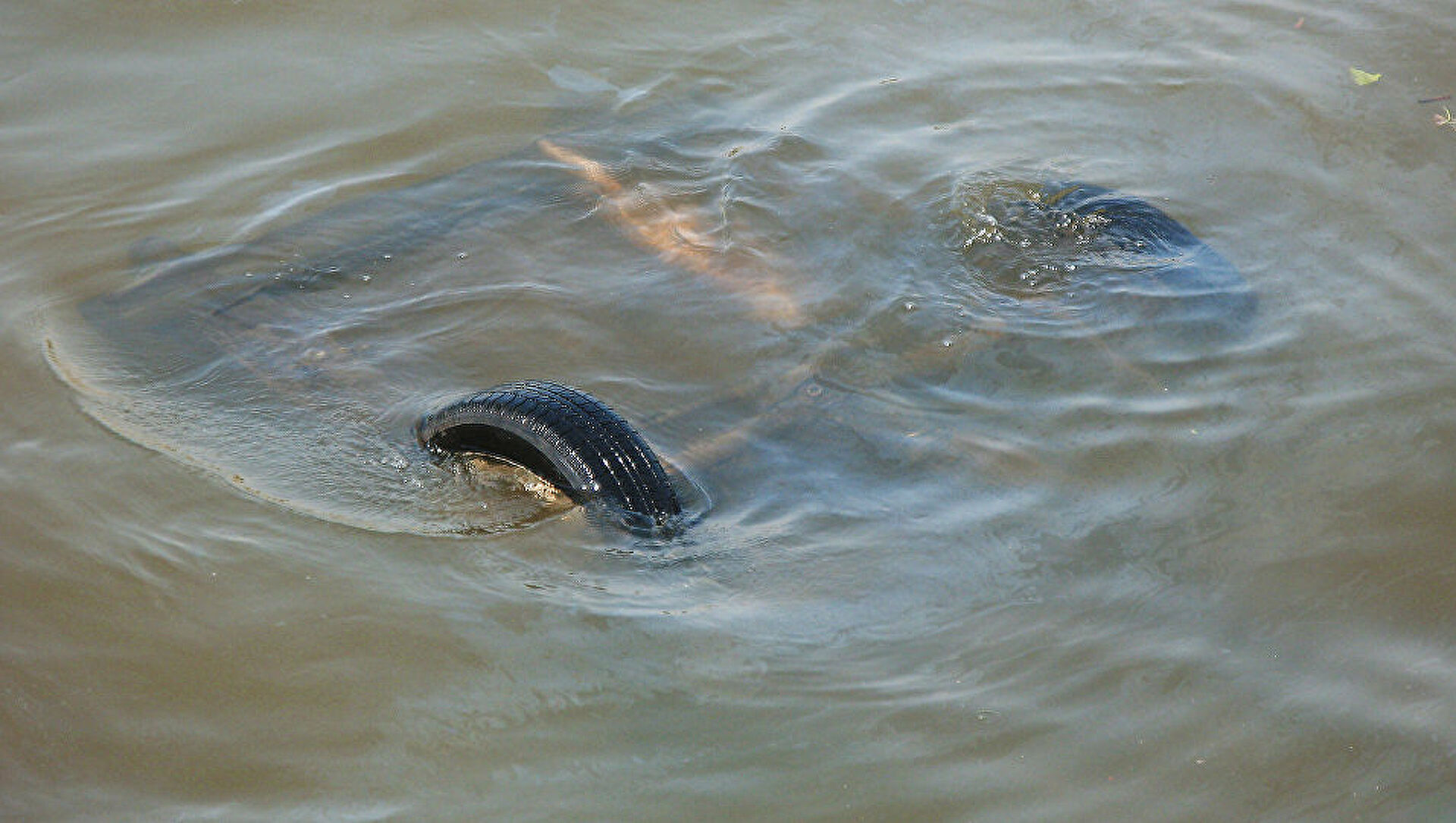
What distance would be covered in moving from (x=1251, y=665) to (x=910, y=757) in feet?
3.25

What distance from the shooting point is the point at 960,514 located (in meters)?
3.86

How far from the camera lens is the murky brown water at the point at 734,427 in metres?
3.03

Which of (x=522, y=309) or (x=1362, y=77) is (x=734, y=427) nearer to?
(x=522, y=309)

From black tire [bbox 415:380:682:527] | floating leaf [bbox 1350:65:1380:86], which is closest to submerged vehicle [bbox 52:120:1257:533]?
black tire [bbox 415:380:682:527]

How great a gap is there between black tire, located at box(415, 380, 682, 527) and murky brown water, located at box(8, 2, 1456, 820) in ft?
0.40

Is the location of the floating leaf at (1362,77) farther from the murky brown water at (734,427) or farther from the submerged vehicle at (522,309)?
the submerged vehicle at (522,309)

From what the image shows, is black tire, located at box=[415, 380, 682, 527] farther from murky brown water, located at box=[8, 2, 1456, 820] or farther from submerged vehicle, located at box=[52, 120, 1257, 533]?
murky brown water, located at box=[8, 2, 1456, 820]

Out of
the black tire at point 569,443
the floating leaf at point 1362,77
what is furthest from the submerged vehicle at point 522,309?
the floating leaf at point 1362,77

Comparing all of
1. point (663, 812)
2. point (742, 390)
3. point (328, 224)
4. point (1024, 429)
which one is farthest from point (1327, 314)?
point (328, 224)

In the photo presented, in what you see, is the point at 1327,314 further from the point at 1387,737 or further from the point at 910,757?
the point at 910,757

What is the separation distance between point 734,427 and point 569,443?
0.74 meters

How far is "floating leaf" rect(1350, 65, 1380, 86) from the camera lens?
655 cm

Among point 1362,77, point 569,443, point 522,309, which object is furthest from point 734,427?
point 1362,77

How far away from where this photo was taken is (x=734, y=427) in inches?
168
